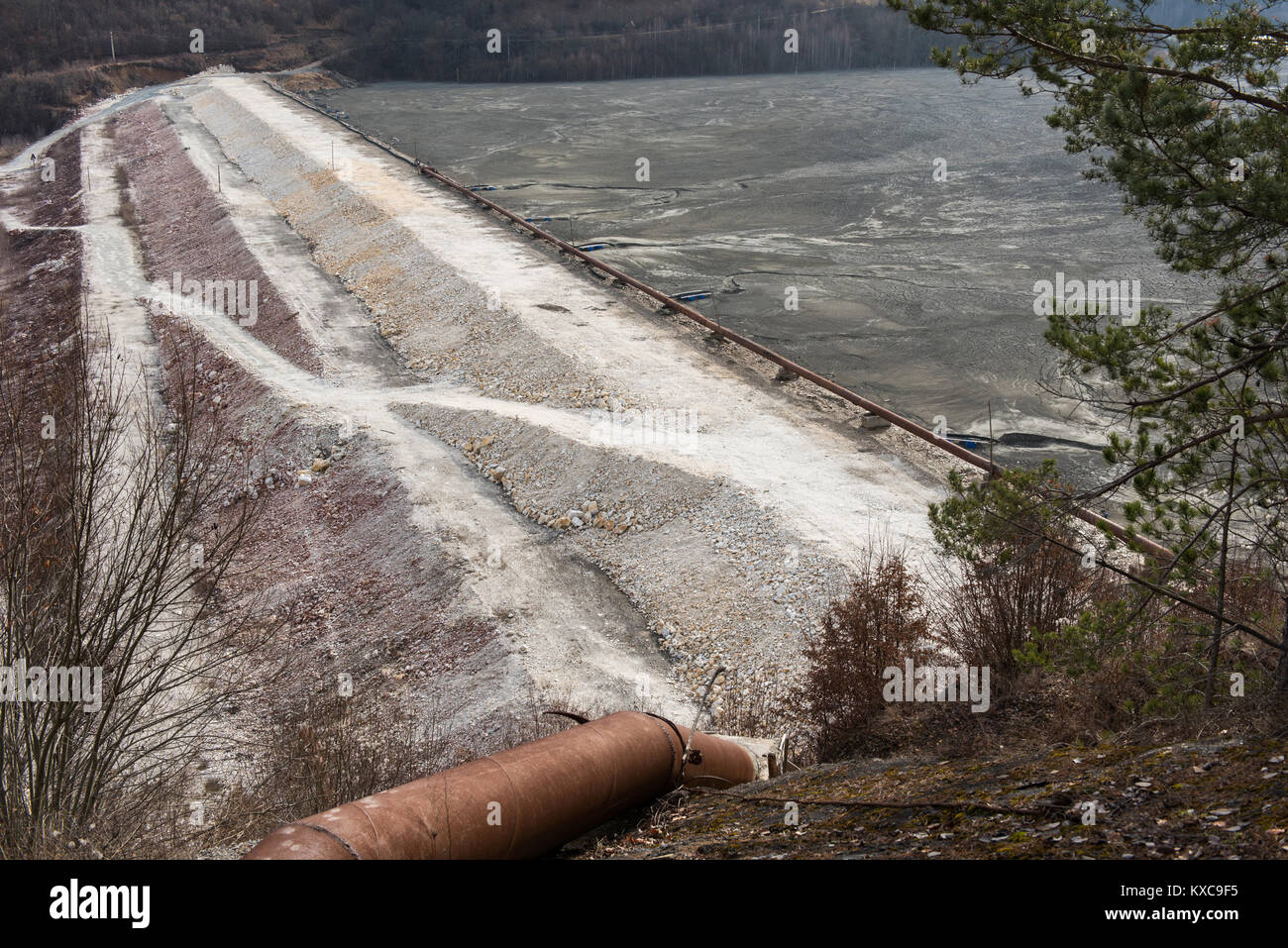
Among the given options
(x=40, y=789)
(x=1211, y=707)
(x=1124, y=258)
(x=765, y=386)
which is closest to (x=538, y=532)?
(x=765, y=386)

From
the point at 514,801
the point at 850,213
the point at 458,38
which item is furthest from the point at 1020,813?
the point at 458,38

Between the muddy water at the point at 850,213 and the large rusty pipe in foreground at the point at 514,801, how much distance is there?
12.3 meters

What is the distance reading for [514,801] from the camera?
648 cm

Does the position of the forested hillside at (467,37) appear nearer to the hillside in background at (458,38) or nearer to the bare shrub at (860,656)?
the hillside in background at (458,38)

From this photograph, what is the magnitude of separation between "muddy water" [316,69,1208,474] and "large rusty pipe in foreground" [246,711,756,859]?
12265 millimetres

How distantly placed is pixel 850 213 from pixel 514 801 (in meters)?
31.8

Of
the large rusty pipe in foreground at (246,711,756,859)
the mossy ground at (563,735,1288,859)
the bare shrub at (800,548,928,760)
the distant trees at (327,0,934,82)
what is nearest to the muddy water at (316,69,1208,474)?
the bare shrub at (800,548,928,760)

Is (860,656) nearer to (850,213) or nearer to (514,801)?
(514,801)

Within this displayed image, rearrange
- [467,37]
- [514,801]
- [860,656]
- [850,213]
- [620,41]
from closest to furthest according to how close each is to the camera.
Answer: [514,801]
[860,656]
[850,213]
[620,41]
[467,37]

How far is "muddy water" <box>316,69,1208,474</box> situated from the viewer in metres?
22.9

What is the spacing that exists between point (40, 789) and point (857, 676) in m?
7.27

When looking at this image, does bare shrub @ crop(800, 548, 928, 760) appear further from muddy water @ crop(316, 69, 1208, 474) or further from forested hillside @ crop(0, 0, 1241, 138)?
forested hillside @ crop(0, 0, 1241, 138)

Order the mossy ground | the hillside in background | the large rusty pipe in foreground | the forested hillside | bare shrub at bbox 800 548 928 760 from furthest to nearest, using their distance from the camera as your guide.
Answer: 1. the forested hillside
2. the hillside in background
3. bare shrub at bbox 800 548 928 760
4. the large rusty pipe in foreground
5. the mossy ground
